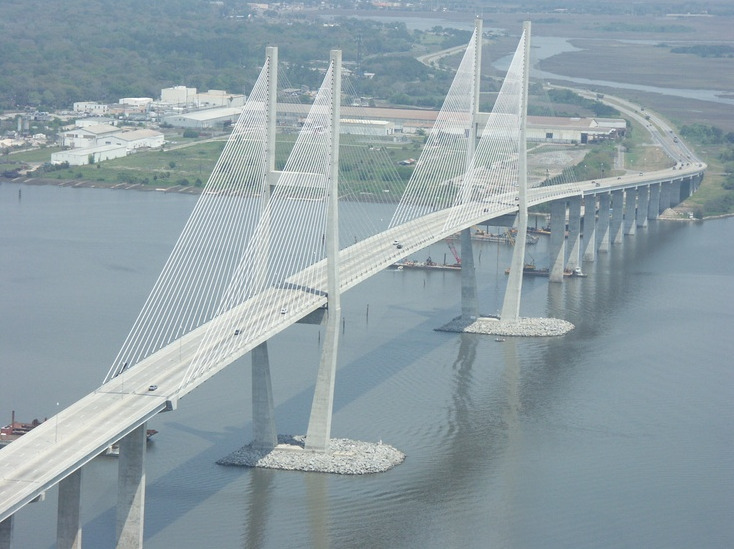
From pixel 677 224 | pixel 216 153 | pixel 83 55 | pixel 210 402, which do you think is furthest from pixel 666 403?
pixel 83 55

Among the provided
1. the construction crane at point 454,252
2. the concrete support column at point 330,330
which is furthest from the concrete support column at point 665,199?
the concrete support column at point 330,330

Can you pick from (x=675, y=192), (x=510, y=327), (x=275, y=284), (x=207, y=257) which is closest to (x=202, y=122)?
(x=675, y=192)

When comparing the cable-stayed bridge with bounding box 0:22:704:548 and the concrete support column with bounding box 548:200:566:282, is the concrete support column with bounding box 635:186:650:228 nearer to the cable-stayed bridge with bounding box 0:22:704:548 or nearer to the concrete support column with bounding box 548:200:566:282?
the cable-stayed bridge with bounding box 0:22:704:548

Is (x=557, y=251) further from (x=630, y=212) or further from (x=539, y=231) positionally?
(x=630, y=212)

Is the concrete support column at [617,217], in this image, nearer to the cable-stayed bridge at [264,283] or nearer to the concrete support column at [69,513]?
the cable-stayed bridge at [264,283]

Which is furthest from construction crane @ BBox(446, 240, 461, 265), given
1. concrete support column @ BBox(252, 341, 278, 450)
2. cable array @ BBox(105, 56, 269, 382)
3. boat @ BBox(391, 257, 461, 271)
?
concrete support column @ BBox(252, 341, 278, 450)
